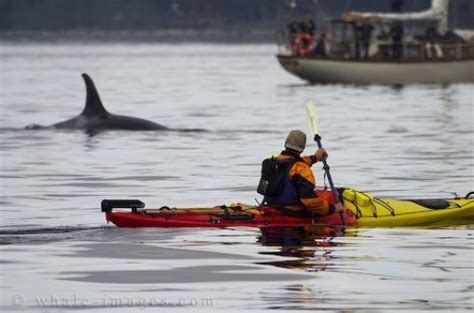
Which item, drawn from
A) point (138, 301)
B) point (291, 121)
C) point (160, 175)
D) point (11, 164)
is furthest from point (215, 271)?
point (291, 121)

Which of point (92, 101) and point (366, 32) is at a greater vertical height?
point (92, 101)

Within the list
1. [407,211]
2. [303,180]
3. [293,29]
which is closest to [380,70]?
[293,29]

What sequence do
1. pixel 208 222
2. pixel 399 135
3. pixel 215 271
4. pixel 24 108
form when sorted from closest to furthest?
pixel 215 271 → pixel 208 222 → pixel 399 135 → pixel 24 108

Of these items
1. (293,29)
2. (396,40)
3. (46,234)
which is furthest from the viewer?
(293,29)

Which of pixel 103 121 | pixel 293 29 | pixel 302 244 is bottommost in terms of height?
pixel 293 29

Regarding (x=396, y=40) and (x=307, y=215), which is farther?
(x=396, y=40)

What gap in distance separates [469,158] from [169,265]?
70.6 feet

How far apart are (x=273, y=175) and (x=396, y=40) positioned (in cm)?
6212

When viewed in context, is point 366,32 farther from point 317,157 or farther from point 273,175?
point 273,175

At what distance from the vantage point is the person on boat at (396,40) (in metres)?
88.0

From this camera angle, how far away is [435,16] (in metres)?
93.0

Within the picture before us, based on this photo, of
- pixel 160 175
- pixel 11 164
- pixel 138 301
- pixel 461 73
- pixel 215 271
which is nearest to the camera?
pixel 138 301

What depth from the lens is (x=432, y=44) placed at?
3484 inches

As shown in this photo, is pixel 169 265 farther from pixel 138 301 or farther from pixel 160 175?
pixel 160 175
